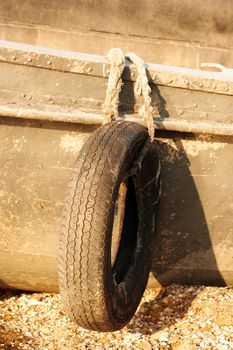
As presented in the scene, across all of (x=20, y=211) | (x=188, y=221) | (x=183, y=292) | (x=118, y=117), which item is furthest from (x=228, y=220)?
(x=20, y=211)

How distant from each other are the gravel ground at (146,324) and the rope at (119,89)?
118 centimetres

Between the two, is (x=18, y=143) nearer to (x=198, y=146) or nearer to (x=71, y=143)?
(x=71, y=143)

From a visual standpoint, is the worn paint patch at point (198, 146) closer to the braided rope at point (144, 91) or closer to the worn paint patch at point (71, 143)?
the braided rope at point (144, 91)

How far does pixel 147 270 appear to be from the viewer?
11.4ft

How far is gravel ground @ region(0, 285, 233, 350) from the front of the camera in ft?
10.8

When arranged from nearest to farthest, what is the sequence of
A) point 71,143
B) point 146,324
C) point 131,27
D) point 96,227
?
point 96,227 < point 71,143 < point 146,324 < point 131,27

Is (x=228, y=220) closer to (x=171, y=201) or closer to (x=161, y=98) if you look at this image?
(x=171, y=201)

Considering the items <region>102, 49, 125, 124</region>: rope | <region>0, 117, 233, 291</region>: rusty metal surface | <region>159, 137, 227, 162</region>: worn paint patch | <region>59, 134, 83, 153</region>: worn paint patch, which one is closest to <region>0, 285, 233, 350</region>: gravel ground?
<region>0, 117, 233, 291</region>: rusty metal surface

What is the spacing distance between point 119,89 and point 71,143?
0.41 m

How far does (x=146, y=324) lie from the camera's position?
11.6 ft

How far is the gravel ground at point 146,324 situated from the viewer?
330cm

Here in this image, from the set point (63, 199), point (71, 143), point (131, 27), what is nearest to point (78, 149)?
point (71, 143)

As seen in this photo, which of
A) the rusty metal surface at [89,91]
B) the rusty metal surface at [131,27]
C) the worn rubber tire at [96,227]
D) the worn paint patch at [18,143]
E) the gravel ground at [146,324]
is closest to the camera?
the worn rubber tire at [96,227]

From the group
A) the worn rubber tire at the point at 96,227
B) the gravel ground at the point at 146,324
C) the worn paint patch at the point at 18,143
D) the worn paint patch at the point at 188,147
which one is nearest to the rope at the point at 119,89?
the worn rubber tire at the point at 96,227
